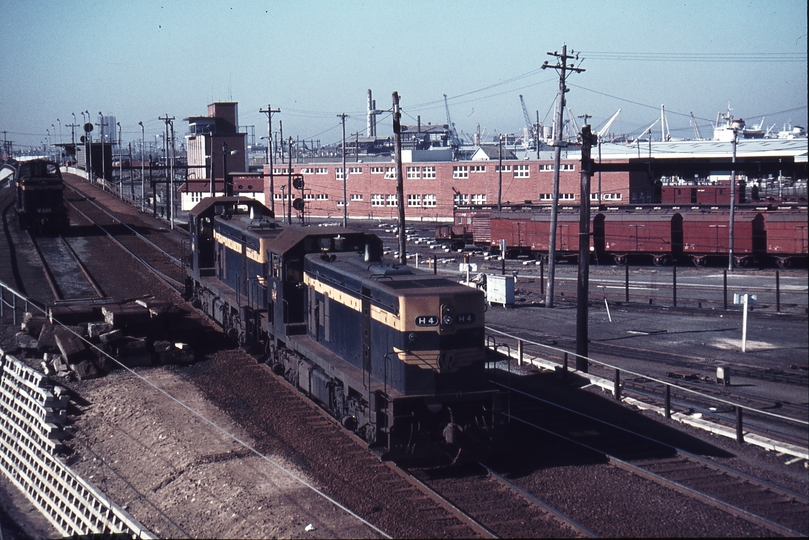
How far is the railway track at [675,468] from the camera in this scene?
1150cm

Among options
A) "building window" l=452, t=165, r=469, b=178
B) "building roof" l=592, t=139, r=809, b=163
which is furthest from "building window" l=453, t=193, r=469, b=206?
"building roof" l=592, t=139, r=809, b=163

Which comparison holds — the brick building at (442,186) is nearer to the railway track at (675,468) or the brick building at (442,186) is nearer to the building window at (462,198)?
the building window at (462,198)

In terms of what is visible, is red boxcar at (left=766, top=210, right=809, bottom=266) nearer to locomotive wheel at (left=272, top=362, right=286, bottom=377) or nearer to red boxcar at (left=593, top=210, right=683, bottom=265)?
red boxcar at (left=593, top=210, right=683, bottom=265)

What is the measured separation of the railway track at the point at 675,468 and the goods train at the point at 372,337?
8.68 ft

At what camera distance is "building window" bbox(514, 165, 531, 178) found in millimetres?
73125

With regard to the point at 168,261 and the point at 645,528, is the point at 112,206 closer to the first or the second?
the point at 168,261

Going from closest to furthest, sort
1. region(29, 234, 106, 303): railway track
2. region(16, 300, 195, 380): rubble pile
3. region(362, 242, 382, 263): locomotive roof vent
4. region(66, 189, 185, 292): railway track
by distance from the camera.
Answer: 1. region(362, 242, 382, 263): locomotive roof vent
2. region(16, 300, 195, 380): rubble pile
3. region(29, 234, 106, 303): railway track
4. region(66, 189, 185, 292): railway track

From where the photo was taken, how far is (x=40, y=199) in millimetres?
44781

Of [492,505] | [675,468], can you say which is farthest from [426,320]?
[675,468]

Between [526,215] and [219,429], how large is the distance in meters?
39.1

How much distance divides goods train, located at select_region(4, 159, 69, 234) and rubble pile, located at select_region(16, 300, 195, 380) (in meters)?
23.6

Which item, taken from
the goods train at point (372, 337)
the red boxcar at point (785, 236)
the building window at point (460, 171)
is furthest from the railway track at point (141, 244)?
the building window at point (460, 171)

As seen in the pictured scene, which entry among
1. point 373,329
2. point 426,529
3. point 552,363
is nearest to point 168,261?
point 552,363

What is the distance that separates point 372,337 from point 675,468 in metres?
5.81
